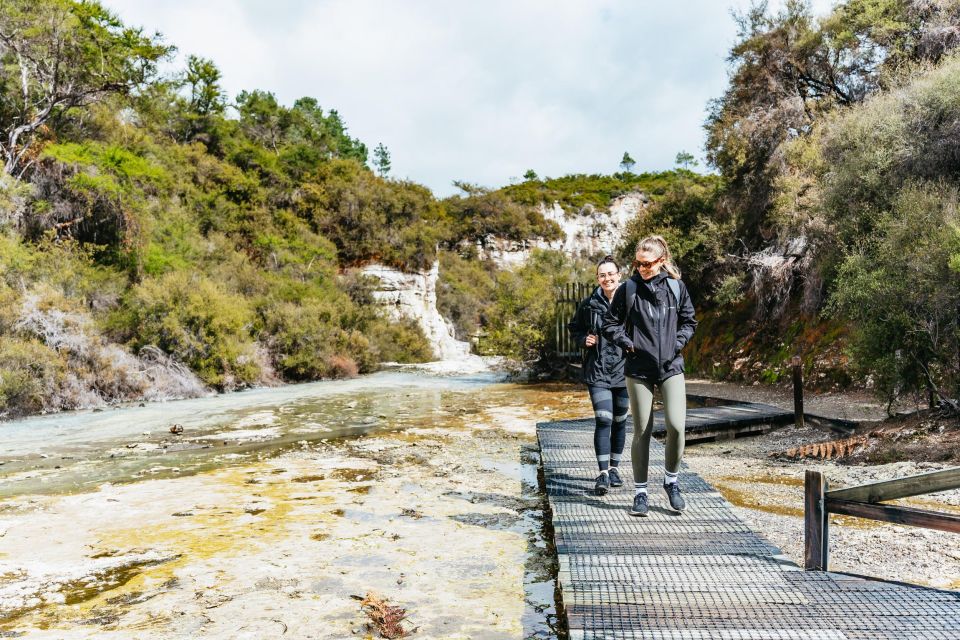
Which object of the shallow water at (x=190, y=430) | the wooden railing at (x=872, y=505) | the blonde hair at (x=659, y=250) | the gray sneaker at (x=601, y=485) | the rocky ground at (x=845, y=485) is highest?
the blonde hair at (x=659, y=250)

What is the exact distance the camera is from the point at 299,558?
5.05 metres

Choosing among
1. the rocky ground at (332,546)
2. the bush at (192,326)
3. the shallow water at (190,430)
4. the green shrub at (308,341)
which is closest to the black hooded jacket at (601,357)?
the rocky ground at (332,546)

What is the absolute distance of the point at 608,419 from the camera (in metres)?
5.66

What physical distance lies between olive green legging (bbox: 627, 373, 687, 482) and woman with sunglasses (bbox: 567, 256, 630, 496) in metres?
0.59

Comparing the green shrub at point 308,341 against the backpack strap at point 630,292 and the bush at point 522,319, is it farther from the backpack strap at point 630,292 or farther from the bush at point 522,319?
the backpack strap at point 630,292

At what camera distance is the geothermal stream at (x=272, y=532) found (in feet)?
13.2

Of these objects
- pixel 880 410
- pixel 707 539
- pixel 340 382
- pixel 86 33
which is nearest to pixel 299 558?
pixel 707 539

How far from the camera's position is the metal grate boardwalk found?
3084mm

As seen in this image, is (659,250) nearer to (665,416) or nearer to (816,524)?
(665,416)

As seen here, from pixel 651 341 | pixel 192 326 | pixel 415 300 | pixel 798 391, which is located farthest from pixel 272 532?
pixel 415 300

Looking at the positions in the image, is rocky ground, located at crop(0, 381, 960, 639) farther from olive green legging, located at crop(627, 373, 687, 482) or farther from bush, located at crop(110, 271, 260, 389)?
bush, located at crop(110, 271, 260, 389)

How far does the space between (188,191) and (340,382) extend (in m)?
14.3

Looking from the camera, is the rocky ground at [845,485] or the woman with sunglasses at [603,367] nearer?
the rocky ground at [845,485]

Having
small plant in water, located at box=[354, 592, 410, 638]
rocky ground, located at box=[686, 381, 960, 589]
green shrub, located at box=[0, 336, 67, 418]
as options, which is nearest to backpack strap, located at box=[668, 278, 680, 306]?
rocky ground, located at box=[686, 381, 960, 589]
